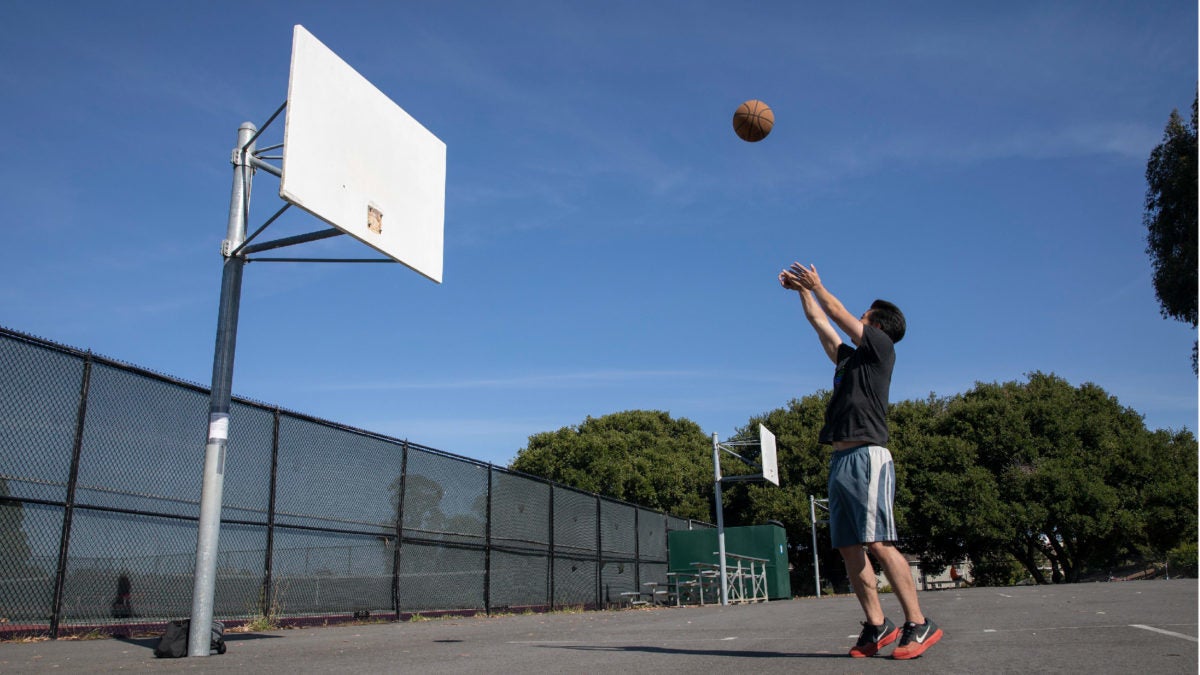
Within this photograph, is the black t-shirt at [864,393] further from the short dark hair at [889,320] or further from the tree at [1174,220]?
the tree at [1174,220]

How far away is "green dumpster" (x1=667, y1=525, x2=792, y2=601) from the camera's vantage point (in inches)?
902

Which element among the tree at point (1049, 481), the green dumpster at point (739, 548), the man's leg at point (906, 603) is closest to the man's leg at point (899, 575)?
the man's leg at point (906, 603)

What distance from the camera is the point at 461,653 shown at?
5.44 m

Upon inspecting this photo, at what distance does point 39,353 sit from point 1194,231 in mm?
21812

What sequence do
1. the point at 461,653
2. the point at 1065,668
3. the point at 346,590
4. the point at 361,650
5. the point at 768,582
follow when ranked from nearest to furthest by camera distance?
the point at 1065,668
the point at 461,653
the point at 361,650
the point at 346,590
the point at 768,582

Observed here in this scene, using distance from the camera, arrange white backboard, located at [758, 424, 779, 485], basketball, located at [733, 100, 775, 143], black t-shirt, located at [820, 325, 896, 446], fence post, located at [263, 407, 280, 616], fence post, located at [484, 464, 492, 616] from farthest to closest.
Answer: white backboard, located at [758, 424, 779, 485] < fence post, located at [484, 464, 492, 616] < fence post, located at [263, 407, 280, 616] < basketball, located at [733, 100, 775, 143] < black t-shirt, located at [820, 325, 896, 446]

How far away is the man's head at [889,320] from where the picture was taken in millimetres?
4633

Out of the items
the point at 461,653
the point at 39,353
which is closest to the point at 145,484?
the point at 39,353

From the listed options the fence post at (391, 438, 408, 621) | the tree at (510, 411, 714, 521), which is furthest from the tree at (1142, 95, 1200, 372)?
the tree at (510, 411, 714, 521)

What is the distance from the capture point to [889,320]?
464cm

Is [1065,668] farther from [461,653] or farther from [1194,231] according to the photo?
[1194,231]

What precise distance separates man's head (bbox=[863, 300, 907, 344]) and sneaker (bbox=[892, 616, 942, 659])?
150 cm

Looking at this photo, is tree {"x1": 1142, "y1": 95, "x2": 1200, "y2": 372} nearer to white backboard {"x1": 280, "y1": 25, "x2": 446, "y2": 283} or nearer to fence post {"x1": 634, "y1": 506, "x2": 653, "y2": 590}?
fence post {"x1": 634, "y1": 506, "x2": 653, "y2": 590}

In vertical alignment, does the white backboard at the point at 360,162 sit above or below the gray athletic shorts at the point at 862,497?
above
